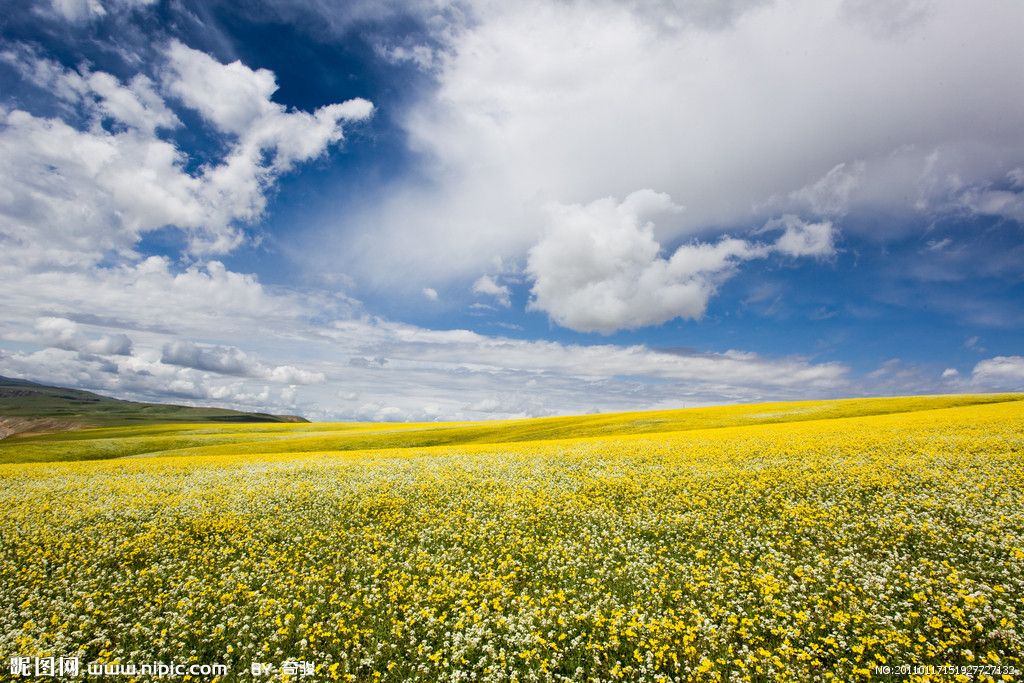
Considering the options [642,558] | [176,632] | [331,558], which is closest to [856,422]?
[642,558]

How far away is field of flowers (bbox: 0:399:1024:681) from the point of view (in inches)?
504

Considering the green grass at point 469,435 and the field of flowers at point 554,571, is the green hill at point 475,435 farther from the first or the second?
the field of flowers at point 554,571

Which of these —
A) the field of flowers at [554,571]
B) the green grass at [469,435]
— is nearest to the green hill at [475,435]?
the green grass at [469,435]

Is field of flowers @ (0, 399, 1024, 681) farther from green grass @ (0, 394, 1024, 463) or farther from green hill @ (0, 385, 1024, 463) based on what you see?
green grass @ (0, 394, 1024, 463)

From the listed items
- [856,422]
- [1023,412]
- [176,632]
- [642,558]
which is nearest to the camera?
[176,632]

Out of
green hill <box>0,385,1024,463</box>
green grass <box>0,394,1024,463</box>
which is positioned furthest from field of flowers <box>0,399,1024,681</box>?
→ green grass <box>0,394,1024,463</box>

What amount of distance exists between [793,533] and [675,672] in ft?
33.7

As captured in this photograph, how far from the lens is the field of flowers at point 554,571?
504 inches

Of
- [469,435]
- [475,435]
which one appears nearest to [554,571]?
[475,435]

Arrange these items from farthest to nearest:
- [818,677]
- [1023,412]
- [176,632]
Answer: [1023,412] < [176,632] < [818,677]

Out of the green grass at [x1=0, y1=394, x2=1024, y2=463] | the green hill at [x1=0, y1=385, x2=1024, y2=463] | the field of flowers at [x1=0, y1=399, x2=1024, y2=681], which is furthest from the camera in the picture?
the green grass at [x1=0, y1=394, x2=1024, y2=463]

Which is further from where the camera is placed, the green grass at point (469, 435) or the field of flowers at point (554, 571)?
the green grass at point (469, 435)

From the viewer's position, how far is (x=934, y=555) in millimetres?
16188

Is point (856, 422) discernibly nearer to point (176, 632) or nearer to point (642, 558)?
point (642, 558)
